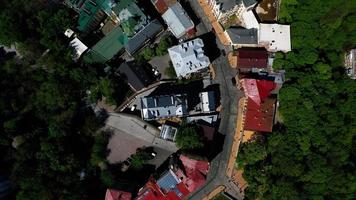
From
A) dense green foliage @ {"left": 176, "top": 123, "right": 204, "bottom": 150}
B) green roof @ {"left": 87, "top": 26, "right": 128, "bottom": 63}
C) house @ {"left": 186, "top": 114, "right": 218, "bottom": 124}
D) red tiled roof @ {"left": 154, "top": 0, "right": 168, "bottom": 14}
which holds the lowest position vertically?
dense green foliage @ {"left": 176, "top": 123, "right": 204, "bottom": 150}

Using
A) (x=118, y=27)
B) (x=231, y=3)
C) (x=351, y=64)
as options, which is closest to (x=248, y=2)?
(x=231, y=3)

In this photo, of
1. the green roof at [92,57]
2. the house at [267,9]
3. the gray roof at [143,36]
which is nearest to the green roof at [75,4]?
the green roof at [92,57]

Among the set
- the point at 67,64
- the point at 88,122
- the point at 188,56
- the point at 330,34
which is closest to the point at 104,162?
the point at 88,122

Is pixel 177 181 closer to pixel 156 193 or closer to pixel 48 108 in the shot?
pixel 156 193

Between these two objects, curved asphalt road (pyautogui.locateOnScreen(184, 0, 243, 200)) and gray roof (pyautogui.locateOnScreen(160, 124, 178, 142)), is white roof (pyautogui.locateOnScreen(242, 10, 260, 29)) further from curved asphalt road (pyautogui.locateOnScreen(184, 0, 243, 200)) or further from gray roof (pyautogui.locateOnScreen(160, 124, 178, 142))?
gray roof (pyautogui.locateOnScreen(160, 124, 178, 142))

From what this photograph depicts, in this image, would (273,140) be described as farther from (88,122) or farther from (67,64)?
(67,64)

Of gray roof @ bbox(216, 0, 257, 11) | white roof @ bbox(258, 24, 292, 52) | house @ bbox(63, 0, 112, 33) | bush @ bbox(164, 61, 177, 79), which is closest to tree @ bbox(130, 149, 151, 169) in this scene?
bush @ bbox(164, 61, 177, 79)
